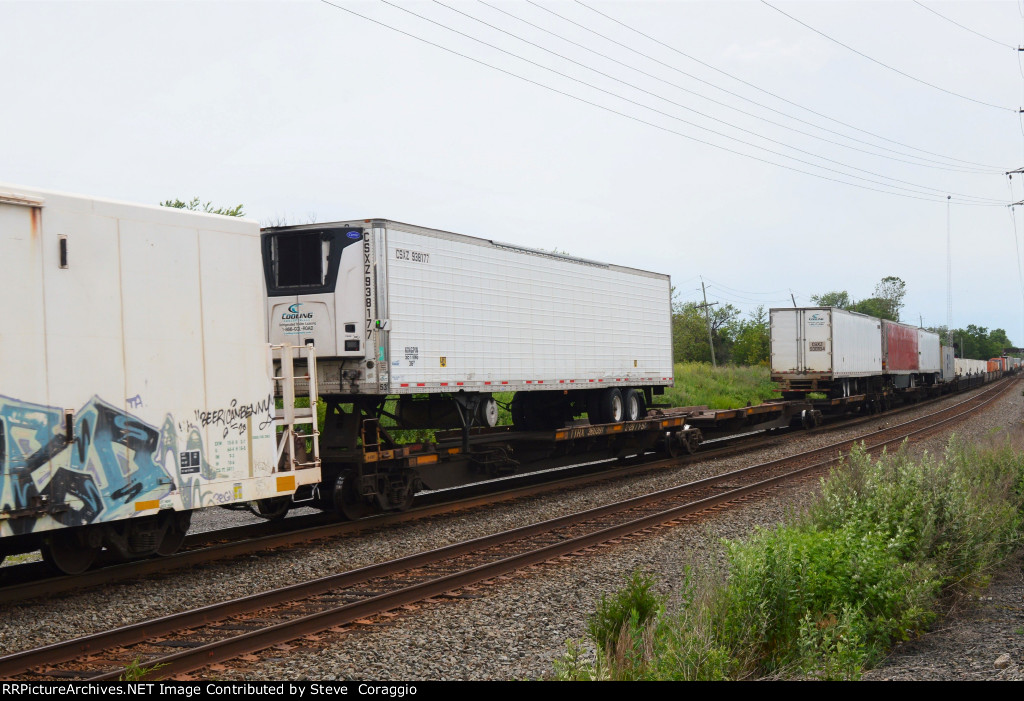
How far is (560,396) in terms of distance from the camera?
690 inches

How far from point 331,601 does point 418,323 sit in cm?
519

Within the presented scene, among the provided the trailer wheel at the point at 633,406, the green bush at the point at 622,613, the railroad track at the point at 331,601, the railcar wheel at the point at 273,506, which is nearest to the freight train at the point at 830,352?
the trailer wheel at the point at 633,406

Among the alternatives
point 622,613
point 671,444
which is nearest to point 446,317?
point 622,613

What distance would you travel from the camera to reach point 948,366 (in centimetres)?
5653

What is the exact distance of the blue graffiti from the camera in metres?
7.44

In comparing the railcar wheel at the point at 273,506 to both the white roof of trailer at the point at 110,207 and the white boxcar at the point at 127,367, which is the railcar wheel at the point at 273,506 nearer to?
the white boxcar at the point at 127,367

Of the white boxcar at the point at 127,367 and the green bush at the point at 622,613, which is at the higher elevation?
the white boxcar at the point at 127,367

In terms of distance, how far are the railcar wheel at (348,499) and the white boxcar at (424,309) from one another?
127 centimetres

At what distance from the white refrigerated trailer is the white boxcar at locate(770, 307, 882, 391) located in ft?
46.1

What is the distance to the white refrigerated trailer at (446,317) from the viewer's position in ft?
39.2

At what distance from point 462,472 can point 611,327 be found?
208 inches

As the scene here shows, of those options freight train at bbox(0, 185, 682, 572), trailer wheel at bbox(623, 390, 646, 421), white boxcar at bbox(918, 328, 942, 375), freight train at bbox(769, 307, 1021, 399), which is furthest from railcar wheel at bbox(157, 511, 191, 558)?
white boxcar at bbox(918, 328, 942, 375)

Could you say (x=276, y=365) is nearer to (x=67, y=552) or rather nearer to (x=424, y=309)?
(x=424, y=309)

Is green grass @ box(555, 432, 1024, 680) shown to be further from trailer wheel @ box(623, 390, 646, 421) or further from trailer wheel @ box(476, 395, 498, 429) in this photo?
trailer wheel @ box(623, 390, 646, 421)
